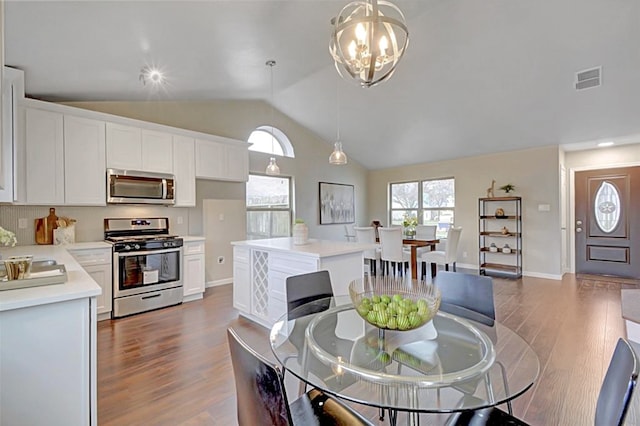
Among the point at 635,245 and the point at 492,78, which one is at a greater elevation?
the point at 492,78

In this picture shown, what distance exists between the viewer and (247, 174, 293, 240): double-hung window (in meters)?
5.77

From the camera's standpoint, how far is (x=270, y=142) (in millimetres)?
6219

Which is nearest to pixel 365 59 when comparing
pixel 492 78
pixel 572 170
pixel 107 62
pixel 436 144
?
pixel 107 62

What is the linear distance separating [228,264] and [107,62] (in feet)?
11.1

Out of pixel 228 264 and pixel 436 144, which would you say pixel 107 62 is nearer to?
pixel 228 264

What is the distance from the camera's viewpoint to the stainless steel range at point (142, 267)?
3.52 metres

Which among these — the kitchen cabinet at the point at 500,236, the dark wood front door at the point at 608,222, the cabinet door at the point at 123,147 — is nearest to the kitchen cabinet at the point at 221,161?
the cabinet door at the point at 123,147

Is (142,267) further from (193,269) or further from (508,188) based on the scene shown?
(508,188)

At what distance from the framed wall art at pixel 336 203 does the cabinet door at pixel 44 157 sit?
470cm

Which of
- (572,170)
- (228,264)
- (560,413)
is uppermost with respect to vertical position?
(572,170)

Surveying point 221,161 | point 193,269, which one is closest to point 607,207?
point 221,161

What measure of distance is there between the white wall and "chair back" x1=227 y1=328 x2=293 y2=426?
6.27 m

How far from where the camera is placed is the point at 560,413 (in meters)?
1.87

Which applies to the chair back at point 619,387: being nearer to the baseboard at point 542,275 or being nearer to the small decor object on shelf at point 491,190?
the baseboard at point 542,275
